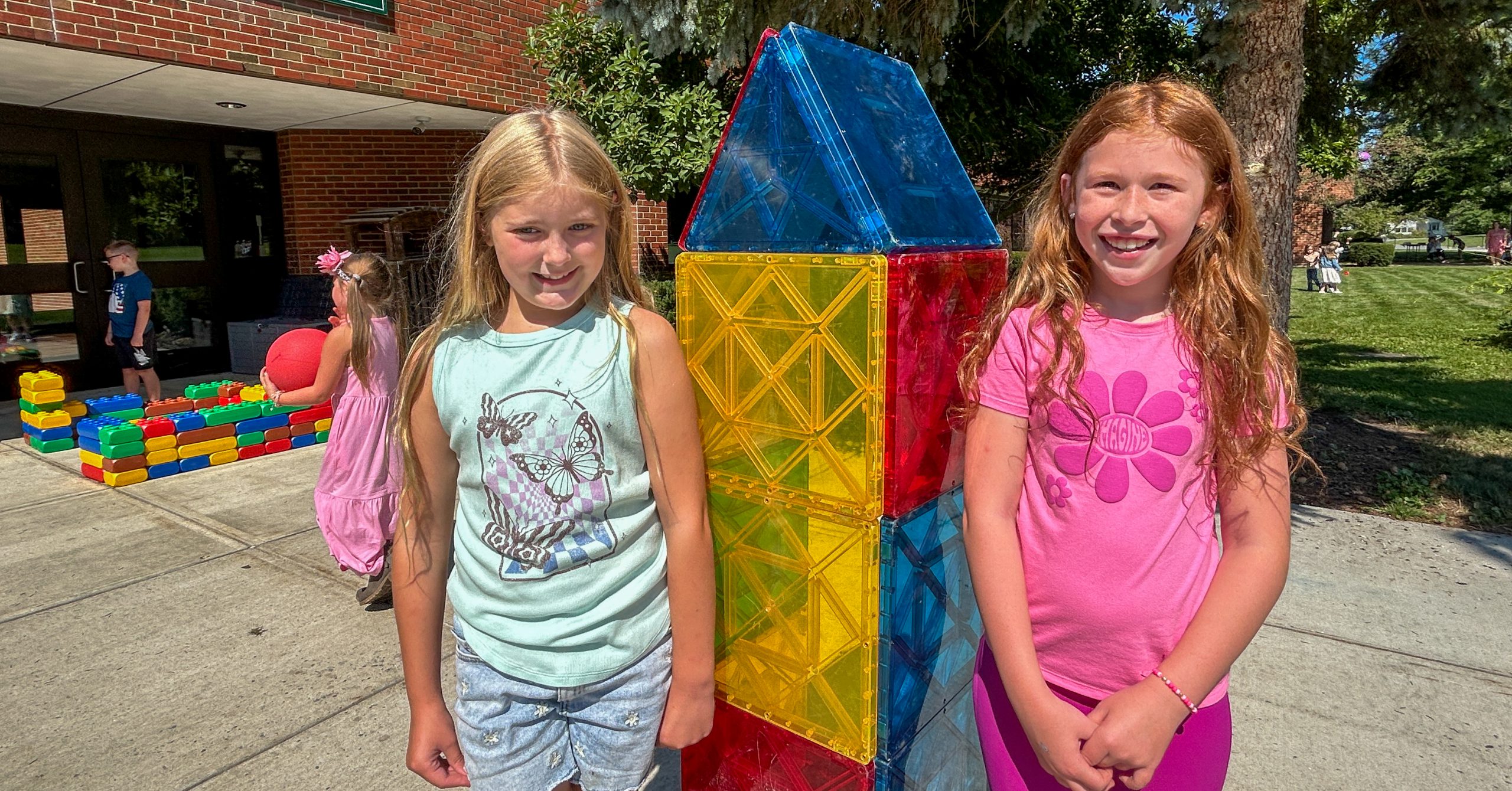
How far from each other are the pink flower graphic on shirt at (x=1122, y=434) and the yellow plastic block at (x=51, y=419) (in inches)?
305

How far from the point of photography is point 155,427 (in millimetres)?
5938

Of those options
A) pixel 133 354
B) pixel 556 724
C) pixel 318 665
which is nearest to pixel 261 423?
pixel 133 354

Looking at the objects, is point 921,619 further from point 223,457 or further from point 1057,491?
point 223,457

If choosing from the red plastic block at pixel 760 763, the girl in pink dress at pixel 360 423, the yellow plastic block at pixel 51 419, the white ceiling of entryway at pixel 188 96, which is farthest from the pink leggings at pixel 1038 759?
the yellow plastic block at pixel 51 419

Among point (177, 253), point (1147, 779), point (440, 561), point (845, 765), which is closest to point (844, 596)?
point (845, 765)

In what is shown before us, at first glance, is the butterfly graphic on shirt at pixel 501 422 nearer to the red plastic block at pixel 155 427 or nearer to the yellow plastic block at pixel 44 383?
the red plastic block at pixel 155 427

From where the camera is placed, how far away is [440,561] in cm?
167

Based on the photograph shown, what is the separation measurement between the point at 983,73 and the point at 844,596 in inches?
347

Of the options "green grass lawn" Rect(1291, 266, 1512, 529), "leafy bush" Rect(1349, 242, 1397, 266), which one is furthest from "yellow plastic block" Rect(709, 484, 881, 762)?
"leafy bush" Rect(1349, 242, 1397, 266)

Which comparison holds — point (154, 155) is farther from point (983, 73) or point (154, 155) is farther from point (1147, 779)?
Result: point (1147, 779)

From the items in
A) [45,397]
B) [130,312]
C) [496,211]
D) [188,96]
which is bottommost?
[45,397]

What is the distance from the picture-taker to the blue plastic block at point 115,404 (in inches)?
262

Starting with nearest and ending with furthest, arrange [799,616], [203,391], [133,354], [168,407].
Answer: [799,616], [168,407], [203,391], [133,354]

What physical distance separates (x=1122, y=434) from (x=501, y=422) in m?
1.00
